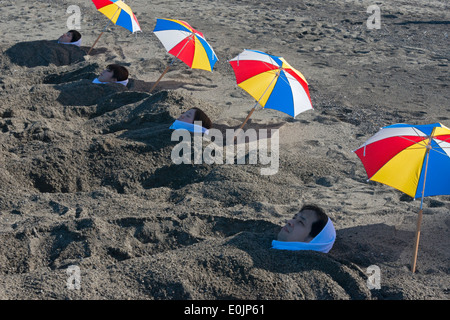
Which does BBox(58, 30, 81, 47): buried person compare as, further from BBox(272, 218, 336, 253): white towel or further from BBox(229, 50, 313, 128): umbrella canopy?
BBox(272, 218, 336, 253): white towel

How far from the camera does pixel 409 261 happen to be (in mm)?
4496

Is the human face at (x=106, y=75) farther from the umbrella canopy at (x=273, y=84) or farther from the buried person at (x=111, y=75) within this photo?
the umbrella canopy at (x=273, y=84)

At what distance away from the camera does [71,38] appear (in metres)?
9.91

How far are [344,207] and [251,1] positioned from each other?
967 centimetres

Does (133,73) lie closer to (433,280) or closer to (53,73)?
(53,73)

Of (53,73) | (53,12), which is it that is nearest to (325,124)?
(53,73)

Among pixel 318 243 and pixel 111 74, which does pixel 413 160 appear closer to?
pixel 318 243

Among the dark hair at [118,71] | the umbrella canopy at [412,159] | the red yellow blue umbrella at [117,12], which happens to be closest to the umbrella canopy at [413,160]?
the umbrella canopy at [412,159]

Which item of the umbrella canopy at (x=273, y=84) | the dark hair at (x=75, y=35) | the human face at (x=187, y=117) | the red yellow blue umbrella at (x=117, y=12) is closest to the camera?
the umbrella canopy at (x=273, y=84)

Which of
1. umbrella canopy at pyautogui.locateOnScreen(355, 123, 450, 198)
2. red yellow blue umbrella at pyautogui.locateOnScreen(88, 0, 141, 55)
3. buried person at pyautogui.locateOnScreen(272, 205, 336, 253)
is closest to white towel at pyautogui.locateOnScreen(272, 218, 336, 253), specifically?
buried person at pyautogui.locateOnScreen(272, 205, 336, 253)

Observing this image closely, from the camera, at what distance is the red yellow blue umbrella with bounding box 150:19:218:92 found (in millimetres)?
A: 7523

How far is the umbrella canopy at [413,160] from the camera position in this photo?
414 centimetres

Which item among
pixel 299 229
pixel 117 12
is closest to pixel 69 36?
pixel 117 12

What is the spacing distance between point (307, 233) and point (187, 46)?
423 centimetres
